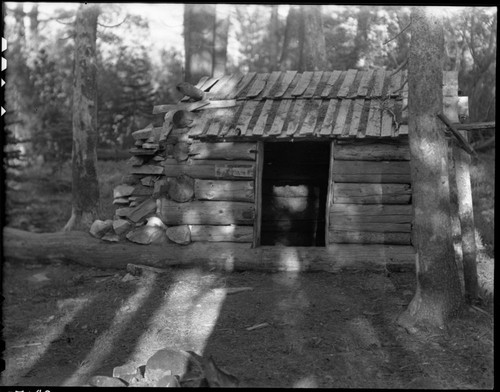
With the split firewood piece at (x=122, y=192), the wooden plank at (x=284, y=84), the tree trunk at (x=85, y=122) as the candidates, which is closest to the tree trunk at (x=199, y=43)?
the tree trunk at (x=85, y=122)

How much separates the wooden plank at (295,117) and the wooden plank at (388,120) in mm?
1361

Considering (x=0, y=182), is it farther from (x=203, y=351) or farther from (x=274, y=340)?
(x=274, y=340)

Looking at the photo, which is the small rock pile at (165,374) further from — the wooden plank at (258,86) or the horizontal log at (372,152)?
the wooden plank at (258,86)

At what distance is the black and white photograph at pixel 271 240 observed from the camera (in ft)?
21.1

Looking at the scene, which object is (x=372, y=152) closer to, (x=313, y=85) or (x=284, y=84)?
(x=313, y=85)

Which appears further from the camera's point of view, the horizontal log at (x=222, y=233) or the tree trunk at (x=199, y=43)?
the tree trunk at (x=199, y=43)

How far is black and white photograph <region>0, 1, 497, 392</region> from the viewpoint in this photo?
643cm

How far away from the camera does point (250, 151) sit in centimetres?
965

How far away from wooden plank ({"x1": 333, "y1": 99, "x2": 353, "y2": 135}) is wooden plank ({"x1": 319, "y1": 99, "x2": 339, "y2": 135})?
0.08 meters

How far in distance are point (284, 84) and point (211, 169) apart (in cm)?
224

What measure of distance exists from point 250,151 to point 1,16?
5.25 metres

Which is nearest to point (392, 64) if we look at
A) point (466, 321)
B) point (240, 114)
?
point (240, 114)

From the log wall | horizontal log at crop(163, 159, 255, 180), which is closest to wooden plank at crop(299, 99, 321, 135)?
the log wall

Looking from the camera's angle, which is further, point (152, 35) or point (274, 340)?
point (152, 35)
